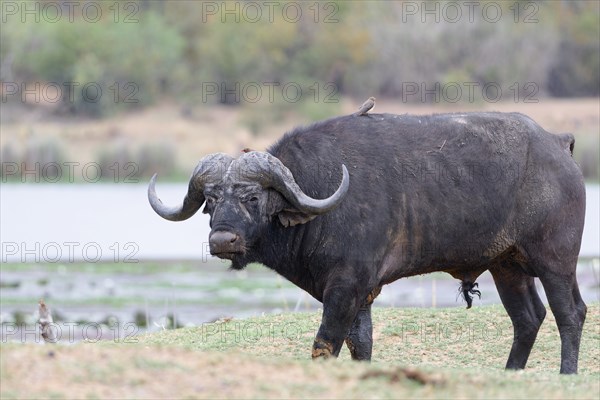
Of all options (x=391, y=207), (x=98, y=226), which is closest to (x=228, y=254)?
(x=391, y=207)

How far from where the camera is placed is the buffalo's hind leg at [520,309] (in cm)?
1212

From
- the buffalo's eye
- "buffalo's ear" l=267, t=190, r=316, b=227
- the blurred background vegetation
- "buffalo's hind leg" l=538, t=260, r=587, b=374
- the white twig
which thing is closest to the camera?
the buffalo's eye

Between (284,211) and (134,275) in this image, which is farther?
(134,275)

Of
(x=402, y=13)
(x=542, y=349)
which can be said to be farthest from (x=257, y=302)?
(x=402, y=13)

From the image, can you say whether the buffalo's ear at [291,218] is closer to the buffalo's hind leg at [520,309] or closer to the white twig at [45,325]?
the buffalo's hind leg at [520,309]

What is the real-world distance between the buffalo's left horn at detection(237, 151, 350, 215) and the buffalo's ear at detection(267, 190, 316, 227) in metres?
0.08

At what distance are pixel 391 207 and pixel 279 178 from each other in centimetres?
100

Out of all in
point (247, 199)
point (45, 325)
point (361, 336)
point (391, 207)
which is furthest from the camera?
point (45, 325)

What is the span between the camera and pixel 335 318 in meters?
10.6

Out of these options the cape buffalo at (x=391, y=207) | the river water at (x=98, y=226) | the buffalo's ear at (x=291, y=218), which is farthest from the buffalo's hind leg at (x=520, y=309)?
the river water at (x=98, y=226)

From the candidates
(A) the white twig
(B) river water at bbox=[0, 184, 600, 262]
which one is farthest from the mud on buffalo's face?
(B) river water at bbox=[0, 184, 600, 262]

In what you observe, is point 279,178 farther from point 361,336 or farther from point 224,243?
point 361,336

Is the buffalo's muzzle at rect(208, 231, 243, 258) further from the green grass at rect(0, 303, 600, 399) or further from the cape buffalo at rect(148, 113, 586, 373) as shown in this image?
the green grass at rect(0, 303, 600, 399)

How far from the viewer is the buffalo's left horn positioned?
10477 millimetres
